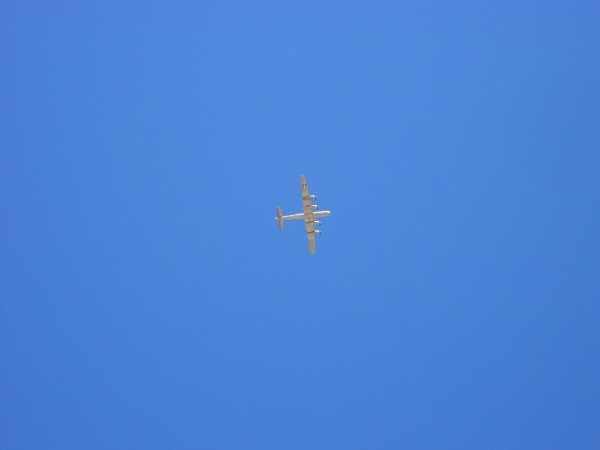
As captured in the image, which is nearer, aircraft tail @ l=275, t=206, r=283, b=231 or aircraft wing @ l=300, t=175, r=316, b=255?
aircraft wing @ l=300, t=175, r=316, b=255

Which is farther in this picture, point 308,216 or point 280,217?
point 280,217

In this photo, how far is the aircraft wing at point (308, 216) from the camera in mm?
108312

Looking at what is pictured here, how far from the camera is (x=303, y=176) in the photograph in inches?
4252

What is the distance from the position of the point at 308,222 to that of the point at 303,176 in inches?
316

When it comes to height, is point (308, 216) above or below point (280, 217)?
below

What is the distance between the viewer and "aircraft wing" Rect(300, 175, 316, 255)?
108 m

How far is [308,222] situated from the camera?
111812mm

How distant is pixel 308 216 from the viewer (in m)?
111

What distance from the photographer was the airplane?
356ft

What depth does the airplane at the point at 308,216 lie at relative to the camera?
356 feet

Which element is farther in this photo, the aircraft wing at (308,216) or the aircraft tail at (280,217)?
the aircraft tail at (280,217)
